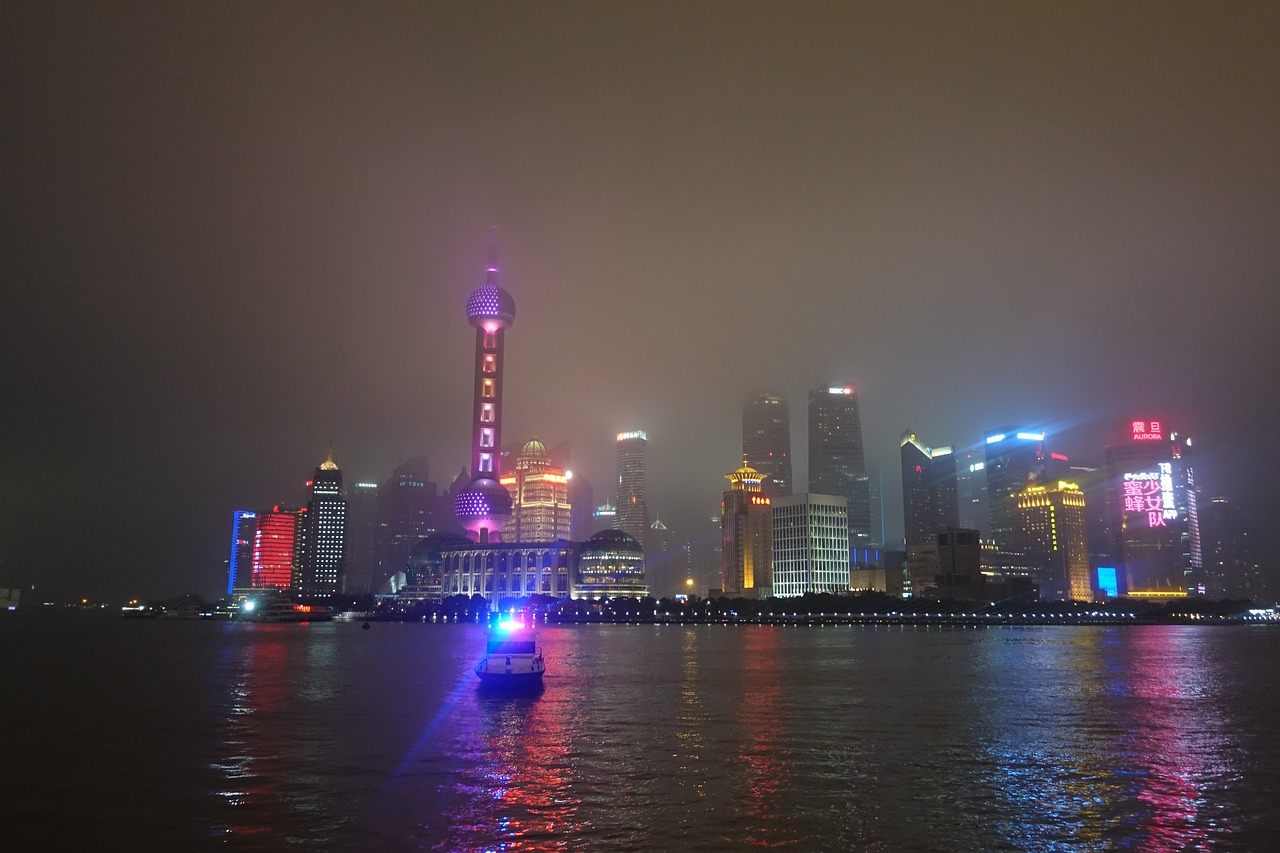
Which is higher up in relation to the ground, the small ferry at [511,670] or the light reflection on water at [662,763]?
the small ferry at [511,670]

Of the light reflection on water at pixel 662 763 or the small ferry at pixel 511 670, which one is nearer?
the light reflection on water at pixel 662 763

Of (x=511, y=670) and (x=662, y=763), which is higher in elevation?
(x=511, y=670)

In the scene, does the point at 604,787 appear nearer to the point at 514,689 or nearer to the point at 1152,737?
the point at 1152,737

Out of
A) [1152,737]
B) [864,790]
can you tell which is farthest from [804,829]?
[1152,737]

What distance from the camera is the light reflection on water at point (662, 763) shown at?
32.9 meters

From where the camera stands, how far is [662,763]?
4547 cm

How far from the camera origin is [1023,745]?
51438mm

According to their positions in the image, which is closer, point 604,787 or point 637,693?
point 604,787

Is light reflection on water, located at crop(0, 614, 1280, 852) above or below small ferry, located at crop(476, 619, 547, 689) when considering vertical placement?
below

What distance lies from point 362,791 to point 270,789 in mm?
3974

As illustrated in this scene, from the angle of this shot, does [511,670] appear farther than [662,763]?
Yes

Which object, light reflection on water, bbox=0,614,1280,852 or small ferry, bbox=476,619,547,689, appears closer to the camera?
light reflection on water, bbox=0,614,1280,852

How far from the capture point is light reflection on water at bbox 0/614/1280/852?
32906mm

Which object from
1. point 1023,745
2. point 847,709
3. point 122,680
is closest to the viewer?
point 1023,745
